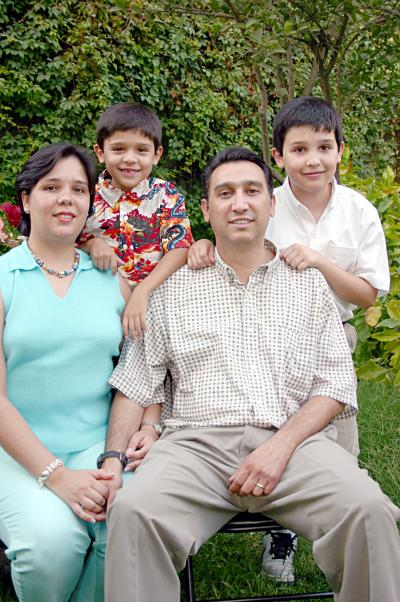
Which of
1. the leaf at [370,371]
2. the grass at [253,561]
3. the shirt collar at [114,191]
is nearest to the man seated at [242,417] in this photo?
the shirt collar at [114,191]

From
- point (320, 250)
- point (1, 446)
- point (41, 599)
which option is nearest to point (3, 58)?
point (320, 250)

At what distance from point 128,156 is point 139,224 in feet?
1.05

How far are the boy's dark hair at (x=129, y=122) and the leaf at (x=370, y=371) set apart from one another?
3078 millimetres

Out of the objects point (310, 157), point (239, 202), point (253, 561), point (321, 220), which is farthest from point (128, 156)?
point (253, 561)

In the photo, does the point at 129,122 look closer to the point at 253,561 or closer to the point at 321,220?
the point at 321,220

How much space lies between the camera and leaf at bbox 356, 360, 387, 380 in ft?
19.1

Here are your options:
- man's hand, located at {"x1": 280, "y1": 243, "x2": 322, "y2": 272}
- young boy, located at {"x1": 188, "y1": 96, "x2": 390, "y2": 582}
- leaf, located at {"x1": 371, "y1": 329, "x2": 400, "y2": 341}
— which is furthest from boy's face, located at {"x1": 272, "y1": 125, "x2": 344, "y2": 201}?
leaf, located at {"x1": 371, "y1": 329, "x2": 400, "y2": 341}

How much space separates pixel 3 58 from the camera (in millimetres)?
7727

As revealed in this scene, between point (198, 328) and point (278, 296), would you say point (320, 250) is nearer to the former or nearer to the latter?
point (278, 296)

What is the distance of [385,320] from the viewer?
19.4 ft

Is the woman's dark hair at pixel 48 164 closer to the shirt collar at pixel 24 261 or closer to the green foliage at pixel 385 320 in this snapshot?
the shirt collar at pixel 24 261

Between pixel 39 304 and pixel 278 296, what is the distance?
959 mm

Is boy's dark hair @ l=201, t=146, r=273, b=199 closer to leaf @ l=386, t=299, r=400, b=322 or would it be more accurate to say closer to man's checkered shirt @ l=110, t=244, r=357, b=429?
man's checkered shirt @ l=110, t=244, r=357, b=429

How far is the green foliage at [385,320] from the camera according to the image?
5.85 meters
